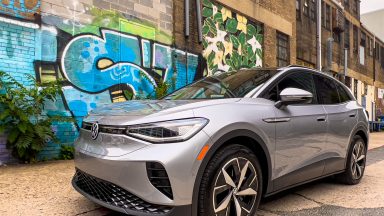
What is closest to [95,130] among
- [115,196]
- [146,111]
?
[146,111]

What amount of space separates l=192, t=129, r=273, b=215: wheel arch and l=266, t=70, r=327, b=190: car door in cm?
11

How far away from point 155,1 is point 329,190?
6.63 metres

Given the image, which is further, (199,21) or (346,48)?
(346,48)

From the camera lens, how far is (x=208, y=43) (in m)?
11.6

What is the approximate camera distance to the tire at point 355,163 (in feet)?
17.1

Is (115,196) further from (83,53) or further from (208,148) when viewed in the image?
(83,53)

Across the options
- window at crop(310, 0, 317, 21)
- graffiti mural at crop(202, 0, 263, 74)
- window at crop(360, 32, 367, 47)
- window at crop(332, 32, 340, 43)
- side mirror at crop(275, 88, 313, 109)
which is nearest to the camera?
side mirror at crop(275, 88, 313, 109)

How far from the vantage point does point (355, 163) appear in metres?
5.40

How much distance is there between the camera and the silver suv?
114 inches

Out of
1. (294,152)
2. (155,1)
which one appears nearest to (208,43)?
(155,1)

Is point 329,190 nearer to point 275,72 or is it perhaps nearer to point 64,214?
point 275,72

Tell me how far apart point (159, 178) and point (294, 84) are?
231cm

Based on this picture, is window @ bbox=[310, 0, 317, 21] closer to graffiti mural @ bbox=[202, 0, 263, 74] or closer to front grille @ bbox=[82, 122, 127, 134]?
graffiti mural @ bbox=[202, 0, 263, 74]

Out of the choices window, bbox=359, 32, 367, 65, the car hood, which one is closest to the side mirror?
the car hood
